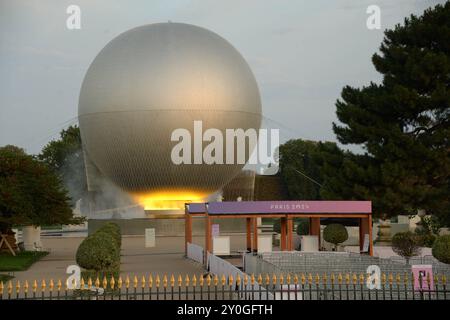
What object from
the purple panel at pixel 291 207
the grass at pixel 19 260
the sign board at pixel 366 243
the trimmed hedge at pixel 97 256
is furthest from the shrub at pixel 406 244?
the grass at pixel 19 260

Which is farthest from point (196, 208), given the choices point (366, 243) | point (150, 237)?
point (366, 243)

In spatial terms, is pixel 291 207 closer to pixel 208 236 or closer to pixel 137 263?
pixel 208 236

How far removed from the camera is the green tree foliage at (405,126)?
41.2 metres

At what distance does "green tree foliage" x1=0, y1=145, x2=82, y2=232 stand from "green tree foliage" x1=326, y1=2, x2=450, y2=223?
14370 millimetres

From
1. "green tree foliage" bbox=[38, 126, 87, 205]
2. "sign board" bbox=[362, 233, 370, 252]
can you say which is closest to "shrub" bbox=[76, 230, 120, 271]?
"sign board" bbox=[362, 233, 370, 252]

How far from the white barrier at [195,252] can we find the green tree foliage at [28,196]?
21.5 ft

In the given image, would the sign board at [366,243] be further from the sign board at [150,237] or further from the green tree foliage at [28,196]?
the sign board at [150,237]

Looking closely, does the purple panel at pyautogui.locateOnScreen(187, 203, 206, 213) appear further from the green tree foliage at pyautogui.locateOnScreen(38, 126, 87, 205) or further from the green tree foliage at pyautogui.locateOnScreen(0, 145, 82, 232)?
the green tree foliage at pyautogui.locateOnScreen(38, 126, 87, 205)

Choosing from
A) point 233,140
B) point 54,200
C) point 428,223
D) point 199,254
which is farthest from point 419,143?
point 233,140

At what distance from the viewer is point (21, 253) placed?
4131 cm

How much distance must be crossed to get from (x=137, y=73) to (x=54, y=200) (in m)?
25.5

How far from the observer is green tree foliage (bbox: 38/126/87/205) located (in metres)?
109
